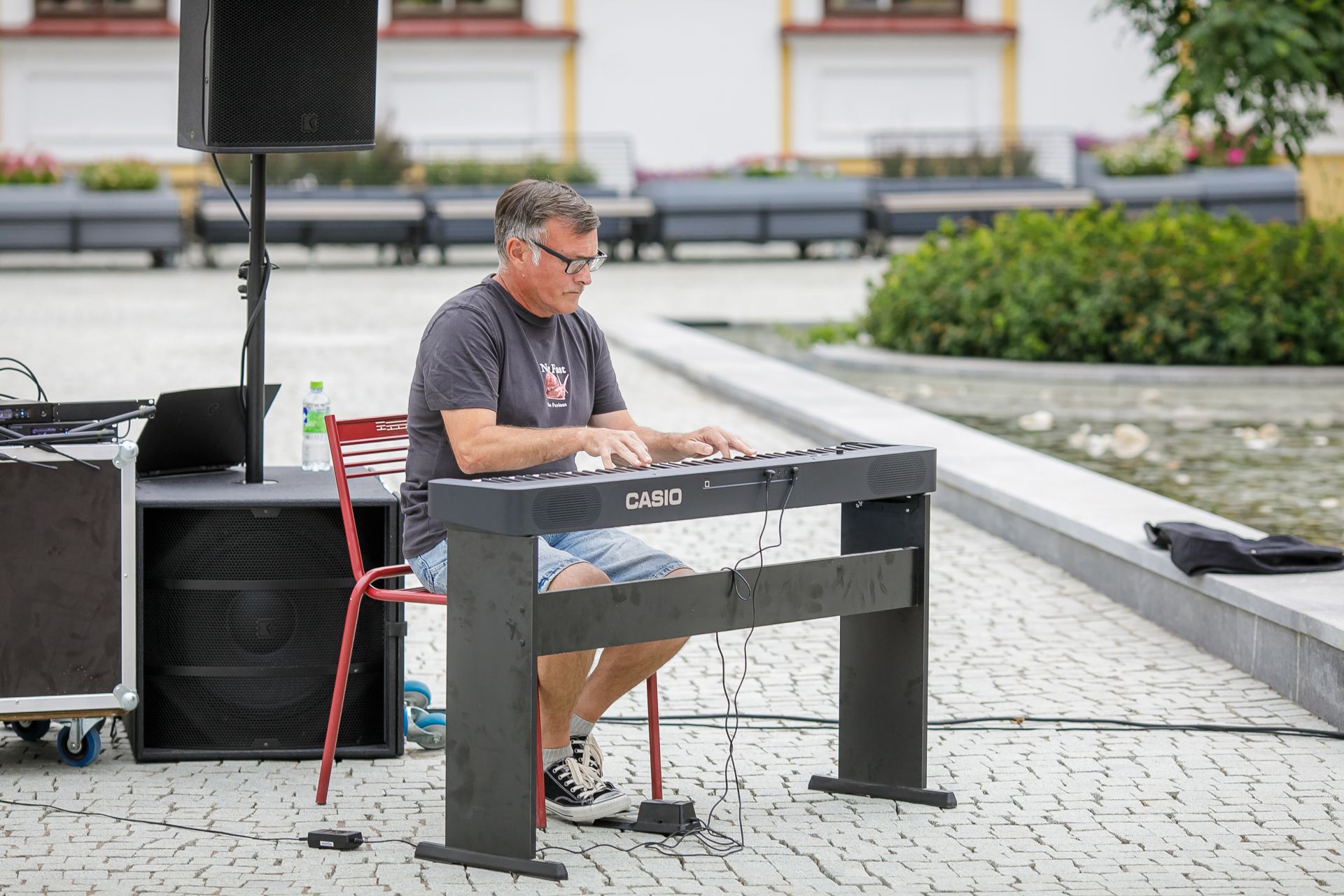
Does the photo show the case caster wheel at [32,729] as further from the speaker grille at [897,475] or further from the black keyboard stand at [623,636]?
the speaker grille at [897,475]

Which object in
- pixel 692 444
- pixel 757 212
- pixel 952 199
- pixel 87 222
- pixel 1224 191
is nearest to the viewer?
pixel 692 444

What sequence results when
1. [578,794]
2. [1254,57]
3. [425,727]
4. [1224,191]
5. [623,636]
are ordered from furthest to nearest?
[1224,191] < [1254,57] < [425,727] < [578,794] < [623,636]

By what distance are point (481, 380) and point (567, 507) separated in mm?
600

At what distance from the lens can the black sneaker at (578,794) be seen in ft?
13.6

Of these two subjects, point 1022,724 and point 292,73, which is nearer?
point 1022,724

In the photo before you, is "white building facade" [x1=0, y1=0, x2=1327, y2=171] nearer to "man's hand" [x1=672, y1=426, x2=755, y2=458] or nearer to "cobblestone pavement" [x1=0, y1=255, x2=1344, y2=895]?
"cobblestone pavement" [x1=0, y1=255, x2=1344, y2=895]

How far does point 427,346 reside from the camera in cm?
420

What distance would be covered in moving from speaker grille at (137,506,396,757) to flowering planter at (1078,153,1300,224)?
21730 millimetres

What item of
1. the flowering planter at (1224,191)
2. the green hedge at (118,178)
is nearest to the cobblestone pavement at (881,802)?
the green hedge at (118,178)

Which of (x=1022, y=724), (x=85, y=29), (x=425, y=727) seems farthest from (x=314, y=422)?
(x=85, y=29)

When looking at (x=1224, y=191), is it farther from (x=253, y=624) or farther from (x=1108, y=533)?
(x=253, y=624)

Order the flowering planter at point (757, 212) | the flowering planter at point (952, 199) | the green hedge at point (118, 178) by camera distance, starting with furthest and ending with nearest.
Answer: the flowering planter at point (952, 199)
the flowering planter at point (757, 212)
the green hedge at point (118, 178)

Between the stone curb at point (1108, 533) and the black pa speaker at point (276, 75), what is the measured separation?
281cm

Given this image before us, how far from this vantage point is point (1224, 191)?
2528 cm
